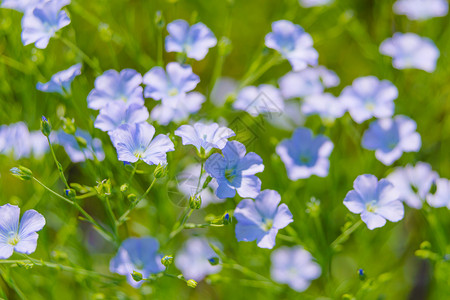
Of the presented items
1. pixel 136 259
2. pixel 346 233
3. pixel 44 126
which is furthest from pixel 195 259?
pixel 44 126

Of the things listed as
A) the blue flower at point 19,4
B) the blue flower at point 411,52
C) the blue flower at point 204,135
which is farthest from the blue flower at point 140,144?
the blue flower at point 411,52

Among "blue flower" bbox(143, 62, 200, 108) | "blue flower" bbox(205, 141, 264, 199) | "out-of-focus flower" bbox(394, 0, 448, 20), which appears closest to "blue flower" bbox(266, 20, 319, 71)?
"blue flower" bbox(143, 62, 200, 108)

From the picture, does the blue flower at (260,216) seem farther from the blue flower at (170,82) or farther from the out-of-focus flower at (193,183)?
the blue flower at (170,82)

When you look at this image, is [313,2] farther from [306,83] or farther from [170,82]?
[170,82]

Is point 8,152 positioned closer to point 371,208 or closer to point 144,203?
point 144,203

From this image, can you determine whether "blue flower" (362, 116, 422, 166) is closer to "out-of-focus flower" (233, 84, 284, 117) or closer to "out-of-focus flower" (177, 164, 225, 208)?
"out-of-focus flower" (233, 84, 284, 117)

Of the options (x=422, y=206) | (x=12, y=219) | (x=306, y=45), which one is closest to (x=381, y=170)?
(x=422, y=206)
